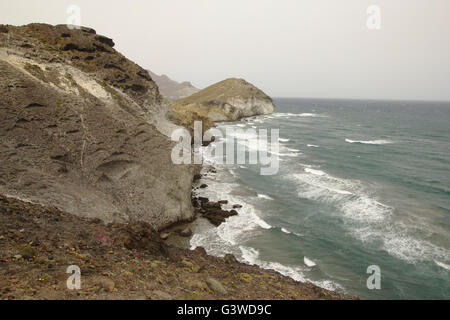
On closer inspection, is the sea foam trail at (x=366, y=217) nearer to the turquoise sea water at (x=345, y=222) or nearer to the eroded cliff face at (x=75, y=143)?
the turquoise sea water at (x=345, y=222)

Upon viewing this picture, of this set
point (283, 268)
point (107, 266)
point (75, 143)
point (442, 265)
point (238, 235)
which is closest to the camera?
point (107, 266)

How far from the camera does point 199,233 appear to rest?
67.0 feet

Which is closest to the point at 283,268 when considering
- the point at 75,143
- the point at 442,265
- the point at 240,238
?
the point at 240,238

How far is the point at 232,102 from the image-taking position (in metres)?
100

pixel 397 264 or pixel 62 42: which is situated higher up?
pixel 62 42

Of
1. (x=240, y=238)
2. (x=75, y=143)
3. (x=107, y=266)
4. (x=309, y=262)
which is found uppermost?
(x=75, y=143)

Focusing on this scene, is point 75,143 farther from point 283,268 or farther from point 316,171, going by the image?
point 316,171

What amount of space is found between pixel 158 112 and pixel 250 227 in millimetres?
16690

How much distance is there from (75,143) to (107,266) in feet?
34.5

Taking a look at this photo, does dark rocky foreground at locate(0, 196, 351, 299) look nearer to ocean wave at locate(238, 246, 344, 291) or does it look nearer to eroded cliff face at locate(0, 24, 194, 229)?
ocean wave at locate(238, 246, 344, 291)

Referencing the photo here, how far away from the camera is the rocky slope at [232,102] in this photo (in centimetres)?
Result: 9488
